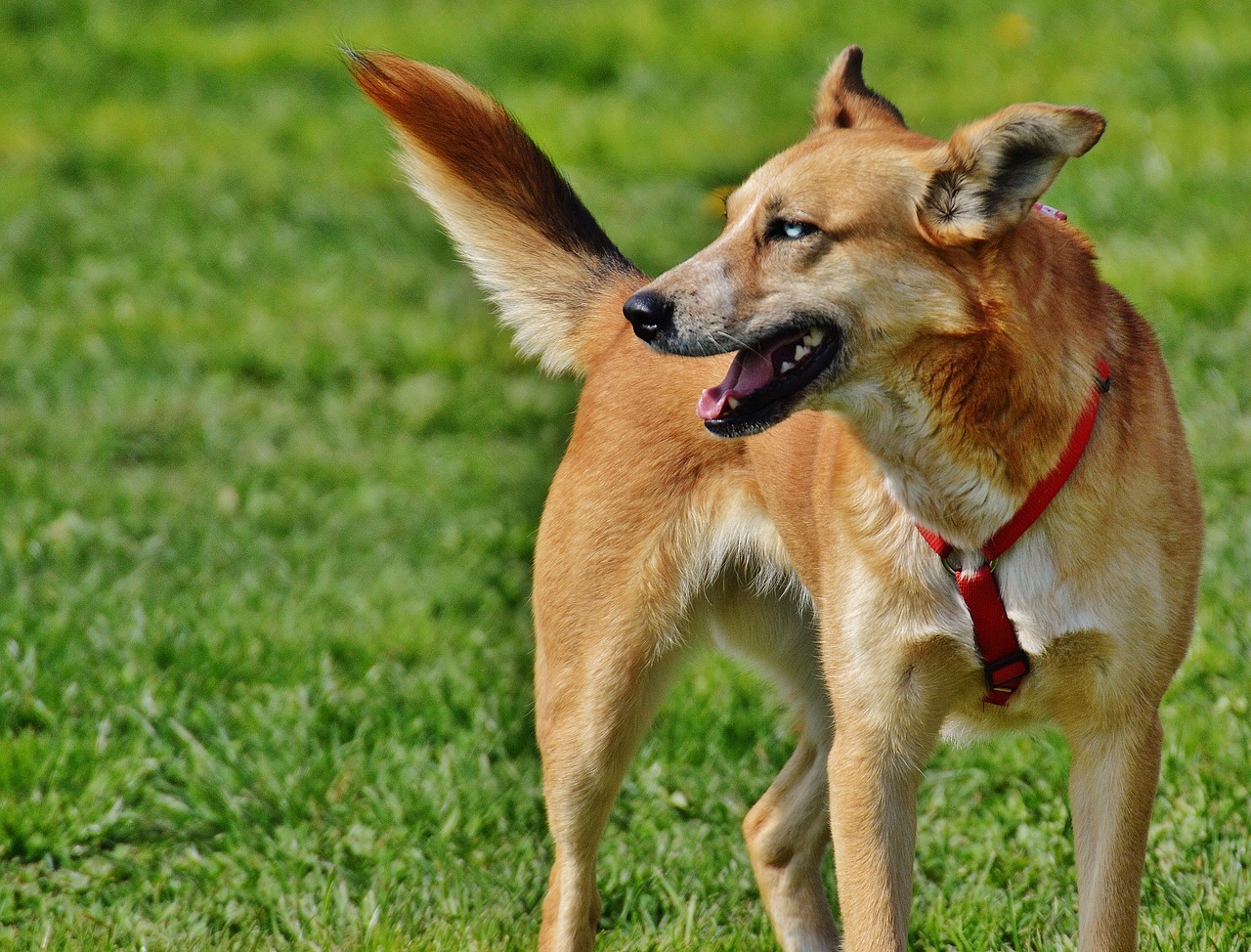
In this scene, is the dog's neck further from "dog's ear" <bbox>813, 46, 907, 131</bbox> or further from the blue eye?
"dog's ear" <bbox>813, 46, 907, 131</bbox>

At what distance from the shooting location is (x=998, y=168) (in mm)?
2717

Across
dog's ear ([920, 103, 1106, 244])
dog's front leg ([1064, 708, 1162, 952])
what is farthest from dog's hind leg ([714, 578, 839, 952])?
dog's ear ([920, 103, 1106, 244])

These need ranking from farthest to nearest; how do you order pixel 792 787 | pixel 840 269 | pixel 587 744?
pixel 792 787 → pixel 587 744 → pixel 840 269

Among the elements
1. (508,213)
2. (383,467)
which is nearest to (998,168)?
(508,213)

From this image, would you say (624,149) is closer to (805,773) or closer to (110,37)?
(110,37)

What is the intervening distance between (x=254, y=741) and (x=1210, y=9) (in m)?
7.51

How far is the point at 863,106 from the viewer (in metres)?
3.34

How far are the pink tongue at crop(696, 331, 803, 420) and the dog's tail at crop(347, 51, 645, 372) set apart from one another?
0.96 metres

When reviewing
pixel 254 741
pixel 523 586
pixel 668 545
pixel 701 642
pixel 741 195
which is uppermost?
pixel 741 195

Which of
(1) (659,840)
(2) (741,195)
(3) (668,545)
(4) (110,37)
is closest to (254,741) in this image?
(1) (659,840)

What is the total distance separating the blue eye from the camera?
286 cm

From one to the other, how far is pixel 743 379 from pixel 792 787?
4.24 ft

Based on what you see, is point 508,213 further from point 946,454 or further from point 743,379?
point 946,454

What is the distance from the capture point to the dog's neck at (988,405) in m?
2.75
